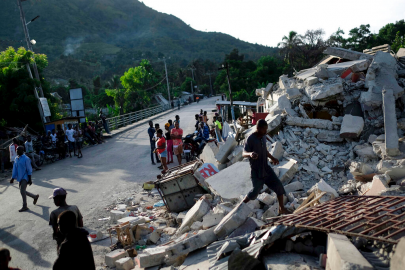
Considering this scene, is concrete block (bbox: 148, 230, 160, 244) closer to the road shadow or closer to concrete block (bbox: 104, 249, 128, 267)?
concrete block (bbox: 104, 249, 128, 267)

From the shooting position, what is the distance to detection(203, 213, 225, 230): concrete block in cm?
524

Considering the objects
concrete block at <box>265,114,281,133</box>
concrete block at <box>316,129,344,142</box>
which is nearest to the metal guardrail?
concrete block at <box>265,114,281,133</box>

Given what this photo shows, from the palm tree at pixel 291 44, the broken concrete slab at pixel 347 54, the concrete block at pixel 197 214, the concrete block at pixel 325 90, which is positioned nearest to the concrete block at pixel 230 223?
the concrete block at pixel 197 214

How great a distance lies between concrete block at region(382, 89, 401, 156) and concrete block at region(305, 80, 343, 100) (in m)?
1.92

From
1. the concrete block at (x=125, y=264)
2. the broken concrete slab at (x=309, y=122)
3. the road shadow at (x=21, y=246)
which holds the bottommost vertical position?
the road shadow at (x=21, y=246)

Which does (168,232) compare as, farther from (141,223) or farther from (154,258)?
(154,258)

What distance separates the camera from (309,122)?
8.16m

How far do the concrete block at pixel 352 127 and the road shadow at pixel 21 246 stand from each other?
21.5ft

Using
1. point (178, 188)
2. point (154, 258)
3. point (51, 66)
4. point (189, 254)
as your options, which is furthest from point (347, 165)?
point (51, 66)

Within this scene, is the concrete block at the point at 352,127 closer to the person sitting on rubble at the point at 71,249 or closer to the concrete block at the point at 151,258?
the concrete block at the point at 151,258

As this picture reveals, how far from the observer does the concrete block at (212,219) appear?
17.2ft

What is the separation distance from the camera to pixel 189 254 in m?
4.62

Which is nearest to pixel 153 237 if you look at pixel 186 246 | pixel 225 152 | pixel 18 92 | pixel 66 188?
pixel 186 246

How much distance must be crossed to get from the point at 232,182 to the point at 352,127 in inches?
129
